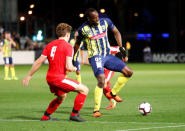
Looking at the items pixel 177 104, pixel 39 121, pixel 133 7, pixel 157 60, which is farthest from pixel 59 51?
pixel 133 7

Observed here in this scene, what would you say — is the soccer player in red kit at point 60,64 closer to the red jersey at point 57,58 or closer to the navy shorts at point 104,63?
the red jersey at point 57,58

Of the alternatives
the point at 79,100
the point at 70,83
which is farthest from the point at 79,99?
the point at 70,83

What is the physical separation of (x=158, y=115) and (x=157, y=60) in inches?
1380

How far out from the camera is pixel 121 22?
5481 centimetres

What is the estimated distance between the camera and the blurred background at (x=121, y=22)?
150ft

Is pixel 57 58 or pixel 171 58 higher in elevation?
pixel 57 58

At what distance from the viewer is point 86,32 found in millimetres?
11828

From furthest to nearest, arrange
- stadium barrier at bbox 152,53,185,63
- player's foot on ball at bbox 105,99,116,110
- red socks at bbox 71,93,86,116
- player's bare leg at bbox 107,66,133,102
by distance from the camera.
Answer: stadium barrier at bbox 152,53,185,63 → player's foot on ball at bbox 105,99,116,110 → player's bare leg at bbox 107,66,133,102 → red socks at bbox 71,93,86,116

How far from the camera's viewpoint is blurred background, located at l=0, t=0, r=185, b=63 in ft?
150

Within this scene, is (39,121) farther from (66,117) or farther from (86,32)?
(86,32)

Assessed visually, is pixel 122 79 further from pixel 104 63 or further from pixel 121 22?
pixel 121 22

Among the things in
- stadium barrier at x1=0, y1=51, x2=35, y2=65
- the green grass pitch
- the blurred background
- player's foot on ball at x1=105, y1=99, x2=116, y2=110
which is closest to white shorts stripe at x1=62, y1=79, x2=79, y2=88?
the green grass pitch

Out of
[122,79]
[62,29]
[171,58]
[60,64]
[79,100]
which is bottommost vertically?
[171,58]

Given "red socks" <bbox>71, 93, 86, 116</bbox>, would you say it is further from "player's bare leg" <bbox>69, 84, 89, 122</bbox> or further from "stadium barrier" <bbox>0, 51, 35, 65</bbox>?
"stadium barrier" <bbox>0, 51, 35, 65</bbox>
